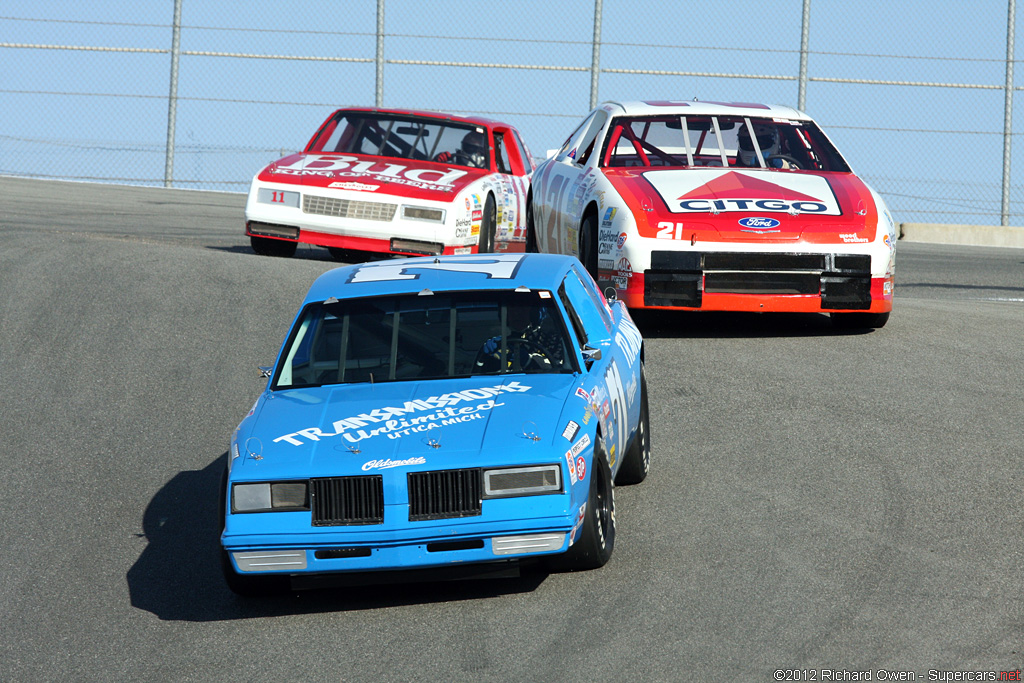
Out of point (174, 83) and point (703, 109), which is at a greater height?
point (174, 83)

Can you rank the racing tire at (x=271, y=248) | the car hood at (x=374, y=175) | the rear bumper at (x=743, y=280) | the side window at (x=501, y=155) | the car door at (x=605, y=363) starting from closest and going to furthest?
the car door at (x=605, y=363), the rear bumper at (x=743, y=280), the car hood at (x=374, y=175), the racing tire at (x=271, y=248), the side window at (x=501, y=155)

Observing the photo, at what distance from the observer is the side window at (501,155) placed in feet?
44.1

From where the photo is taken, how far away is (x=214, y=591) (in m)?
5.28

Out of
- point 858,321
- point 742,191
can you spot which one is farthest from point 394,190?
point 858,321

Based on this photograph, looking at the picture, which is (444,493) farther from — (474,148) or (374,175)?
(474,148)

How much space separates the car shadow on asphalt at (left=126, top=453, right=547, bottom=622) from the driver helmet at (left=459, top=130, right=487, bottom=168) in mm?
7881

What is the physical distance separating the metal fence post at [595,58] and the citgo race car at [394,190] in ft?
21.8

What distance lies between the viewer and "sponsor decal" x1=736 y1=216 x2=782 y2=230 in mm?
9359

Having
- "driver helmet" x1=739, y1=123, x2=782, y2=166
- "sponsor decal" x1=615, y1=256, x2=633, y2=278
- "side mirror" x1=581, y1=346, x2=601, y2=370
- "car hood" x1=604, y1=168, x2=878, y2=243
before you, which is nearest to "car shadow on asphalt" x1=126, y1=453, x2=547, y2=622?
"side mirror" x1=581, y1=346, x2=601, y2=370

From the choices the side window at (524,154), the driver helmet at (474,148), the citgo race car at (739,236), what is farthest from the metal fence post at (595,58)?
the citgo race car at (739,236)

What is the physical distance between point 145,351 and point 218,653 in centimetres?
502

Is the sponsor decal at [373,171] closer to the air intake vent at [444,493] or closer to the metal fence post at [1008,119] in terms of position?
the air intake vent at [444,493]

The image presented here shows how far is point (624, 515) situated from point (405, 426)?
137 centimetres

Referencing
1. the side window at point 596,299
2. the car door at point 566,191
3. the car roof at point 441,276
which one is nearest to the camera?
the car roof at point 441,276
